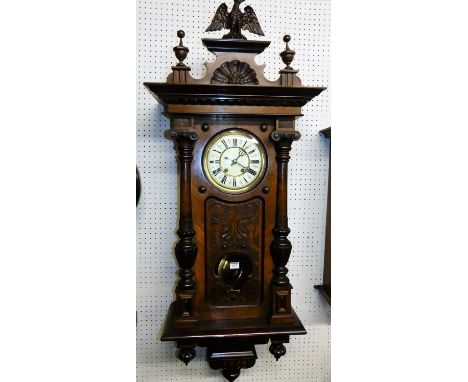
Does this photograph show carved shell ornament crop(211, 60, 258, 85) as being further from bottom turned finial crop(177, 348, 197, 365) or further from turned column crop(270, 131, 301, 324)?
bottom turned finial crop(177, 348, 197, 365)

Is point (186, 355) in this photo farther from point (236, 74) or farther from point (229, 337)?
point (236, 74)

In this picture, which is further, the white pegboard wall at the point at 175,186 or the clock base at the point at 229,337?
the white pegboard wall at the point at 175,186

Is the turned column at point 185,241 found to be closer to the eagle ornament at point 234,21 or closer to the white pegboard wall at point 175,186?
the white pegboard wall at point 175,186

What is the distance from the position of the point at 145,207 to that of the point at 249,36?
0.94 metres

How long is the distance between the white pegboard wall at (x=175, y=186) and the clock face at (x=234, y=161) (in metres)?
0.33

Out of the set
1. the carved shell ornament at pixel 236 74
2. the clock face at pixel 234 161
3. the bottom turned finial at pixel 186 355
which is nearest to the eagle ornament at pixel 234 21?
the carved shell ornament at pixel 236 74

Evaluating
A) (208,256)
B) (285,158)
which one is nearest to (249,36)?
(285,158)

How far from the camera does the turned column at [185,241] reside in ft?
3.79

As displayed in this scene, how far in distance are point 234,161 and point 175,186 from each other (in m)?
0.39

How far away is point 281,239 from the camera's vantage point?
1214 millimetres

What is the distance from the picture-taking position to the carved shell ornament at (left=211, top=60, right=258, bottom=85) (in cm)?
117

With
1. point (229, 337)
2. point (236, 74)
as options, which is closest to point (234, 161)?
point (236, 74)

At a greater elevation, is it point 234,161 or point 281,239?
point 234,161

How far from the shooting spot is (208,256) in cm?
122
